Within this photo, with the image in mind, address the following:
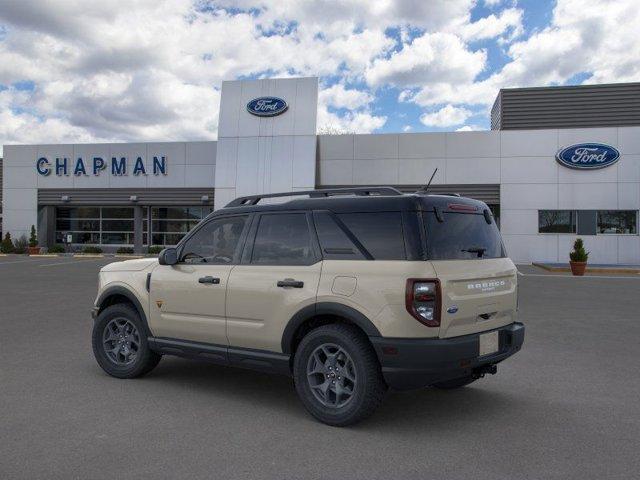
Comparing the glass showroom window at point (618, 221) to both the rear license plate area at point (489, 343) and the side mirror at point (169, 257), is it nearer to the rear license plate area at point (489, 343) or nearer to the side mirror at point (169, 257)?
the rear license plate area at point (489, 343)

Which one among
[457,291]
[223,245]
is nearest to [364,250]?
[457,291]

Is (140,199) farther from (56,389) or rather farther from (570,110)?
(56,389)

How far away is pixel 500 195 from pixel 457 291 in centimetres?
2392

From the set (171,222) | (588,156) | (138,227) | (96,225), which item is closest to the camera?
(588,156)

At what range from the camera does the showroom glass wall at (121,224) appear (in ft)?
109

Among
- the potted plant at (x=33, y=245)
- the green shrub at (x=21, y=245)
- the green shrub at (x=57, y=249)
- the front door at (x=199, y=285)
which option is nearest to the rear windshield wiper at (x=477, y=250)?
the front door at (x=199, y=285)

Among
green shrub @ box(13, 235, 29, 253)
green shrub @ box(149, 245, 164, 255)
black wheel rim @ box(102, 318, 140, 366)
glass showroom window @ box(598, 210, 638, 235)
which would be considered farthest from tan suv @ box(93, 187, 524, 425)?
green shrub @ box(13, 235, 29, 253)

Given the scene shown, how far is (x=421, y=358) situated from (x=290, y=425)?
1.22 m

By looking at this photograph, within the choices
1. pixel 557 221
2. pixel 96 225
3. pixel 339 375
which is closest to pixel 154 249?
pixel 96 225

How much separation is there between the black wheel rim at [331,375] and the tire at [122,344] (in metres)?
2.07

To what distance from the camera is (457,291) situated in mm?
4406

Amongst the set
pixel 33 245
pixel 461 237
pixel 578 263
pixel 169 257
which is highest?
pixel 461 237

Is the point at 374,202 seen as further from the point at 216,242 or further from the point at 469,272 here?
the point at 216,242

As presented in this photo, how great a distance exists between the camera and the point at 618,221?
26141 mm
